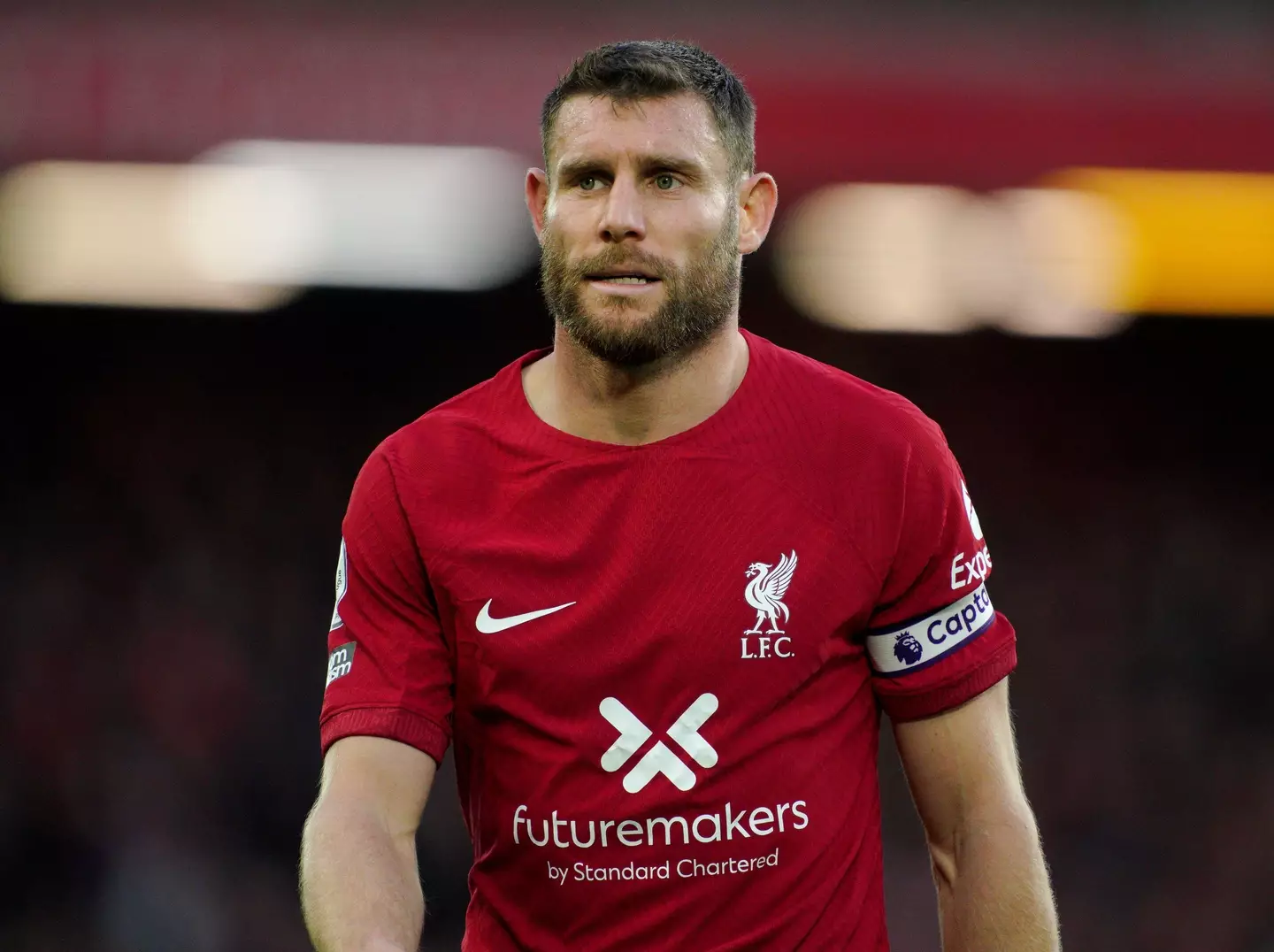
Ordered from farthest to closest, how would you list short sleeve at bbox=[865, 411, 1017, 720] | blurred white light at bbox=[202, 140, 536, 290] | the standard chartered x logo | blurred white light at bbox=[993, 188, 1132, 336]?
blurred white light at bbox=[993, 188, 1132, 336] < blurred white light at bbox=[202, 140, 536, 290] < short sleeve at bbox=[865, 411, 1017, 720] < the standard chartered x logo

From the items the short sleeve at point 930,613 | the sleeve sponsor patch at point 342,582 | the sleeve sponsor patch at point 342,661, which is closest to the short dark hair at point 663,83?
the short sleeve at point 930,613

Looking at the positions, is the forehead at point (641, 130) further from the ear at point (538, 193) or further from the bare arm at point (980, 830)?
the bare arm at point (980, 830)

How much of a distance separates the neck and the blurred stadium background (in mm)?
3268

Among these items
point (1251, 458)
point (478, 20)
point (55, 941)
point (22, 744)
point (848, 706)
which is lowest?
point (55, 941)

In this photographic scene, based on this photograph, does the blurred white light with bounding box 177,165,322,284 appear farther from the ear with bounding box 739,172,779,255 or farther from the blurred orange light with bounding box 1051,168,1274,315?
the ear with bounding box 739,172,779,255

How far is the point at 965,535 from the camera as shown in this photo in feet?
7.53

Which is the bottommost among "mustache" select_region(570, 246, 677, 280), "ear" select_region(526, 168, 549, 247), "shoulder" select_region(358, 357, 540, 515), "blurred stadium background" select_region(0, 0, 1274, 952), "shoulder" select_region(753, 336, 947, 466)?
"blurred stadium background" select_region(0, 0, 1274, 952)

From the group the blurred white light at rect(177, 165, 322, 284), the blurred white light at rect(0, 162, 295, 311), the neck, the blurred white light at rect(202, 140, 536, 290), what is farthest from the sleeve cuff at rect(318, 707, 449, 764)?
the blurred white light at rect(0, 162, 295, 311)

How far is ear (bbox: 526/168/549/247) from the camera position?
2.41 meters

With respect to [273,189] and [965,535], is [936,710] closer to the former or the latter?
[965,535]

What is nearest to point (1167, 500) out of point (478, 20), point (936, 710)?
point (478, 20)

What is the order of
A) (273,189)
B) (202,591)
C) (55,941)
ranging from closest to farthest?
1. (273,189)
2. (55,941)
3. (202,591)

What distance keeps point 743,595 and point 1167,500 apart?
521 cm

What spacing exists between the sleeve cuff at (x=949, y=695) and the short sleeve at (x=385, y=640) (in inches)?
24.6
